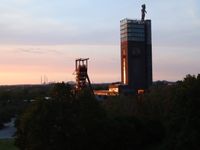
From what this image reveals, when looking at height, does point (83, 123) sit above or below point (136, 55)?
below

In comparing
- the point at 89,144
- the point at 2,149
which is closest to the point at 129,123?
the point at 89,144

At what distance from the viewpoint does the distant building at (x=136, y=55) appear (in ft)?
472

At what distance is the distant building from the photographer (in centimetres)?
14388

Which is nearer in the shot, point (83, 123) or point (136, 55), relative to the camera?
point (83, 123)

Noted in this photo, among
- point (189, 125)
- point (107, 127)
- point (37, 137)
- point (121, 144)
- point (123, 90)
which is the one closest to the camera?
point (37, 137)

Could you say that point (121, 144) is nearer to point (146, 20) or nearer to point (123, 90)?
point (123, 90)

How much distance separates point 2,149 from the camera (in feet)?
194

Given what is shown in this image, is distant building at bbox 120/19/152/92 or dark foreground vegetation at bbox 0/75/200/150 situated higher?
distant building at bbox 120/19/152/92

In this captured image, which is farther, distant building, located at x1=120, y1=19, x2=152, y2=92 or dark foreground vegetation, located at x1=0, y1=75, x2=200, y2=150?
distant building, located at x1=120, y1=19, x2=152, y2=92

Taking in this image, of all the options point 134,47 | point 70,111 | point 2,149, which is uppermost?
point 134,47

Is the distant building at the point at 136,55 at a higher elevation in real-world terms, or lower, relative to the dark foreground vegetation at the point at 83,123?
higher

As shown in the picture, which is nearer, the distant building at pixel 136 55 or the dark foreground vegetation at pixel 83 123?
the dark foreground vegetation at pixel 83 123

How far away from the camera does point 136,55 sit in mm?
145875

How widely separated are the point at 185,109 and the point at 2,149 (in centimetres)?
2455
